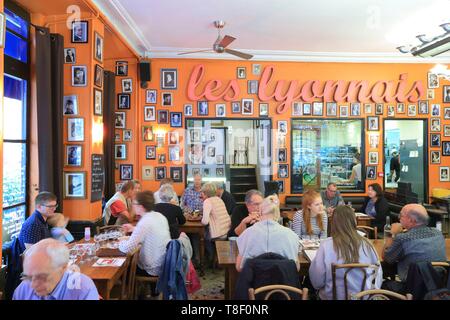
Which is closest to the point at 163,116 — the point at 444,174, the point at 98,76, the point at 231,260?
the point at 98,76

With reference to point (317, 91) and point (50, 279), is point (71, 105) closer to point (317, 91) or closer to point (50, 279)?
point (50, 279)

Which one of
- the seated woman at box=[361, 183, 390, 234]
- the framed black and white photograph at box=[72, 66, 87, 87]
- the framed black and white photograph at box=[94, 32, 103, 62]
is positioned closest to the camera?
the framed black and white photograph at box=[72, 66, 87, 87]

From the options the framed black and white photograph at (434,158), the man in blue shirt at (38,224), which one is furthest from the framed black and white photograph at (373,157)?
the man in blue shirt at (38,224)

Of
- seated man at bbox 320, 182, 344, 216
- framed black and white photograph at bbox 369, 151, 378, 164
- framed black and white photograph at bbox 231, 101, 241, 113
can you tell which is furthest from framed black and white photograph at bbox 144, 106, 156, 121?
framed black and white photograph at bbox 369, 151, 378, 164

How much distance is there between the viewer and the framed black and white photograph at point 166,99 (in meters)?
7.94

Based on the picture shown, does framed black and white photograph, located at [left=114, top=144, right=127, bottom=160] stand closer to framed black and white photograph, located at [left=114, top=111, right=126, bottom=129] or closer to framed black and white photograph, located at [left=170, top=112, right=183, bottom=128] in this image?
framed black and white photograph, located at [left=114, top=111, right=126, bottom=129]

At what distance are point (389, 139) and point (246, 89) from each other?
4043mm

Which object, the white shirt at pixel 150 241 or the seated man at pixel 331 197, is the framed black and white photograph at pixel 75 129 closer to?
the white shirt at pixel 150 241

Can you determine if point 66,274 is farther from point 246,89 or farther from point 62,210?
point 246,89

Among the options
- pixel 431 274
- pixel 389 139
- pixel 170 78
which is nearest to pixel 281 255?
pixel 431 274

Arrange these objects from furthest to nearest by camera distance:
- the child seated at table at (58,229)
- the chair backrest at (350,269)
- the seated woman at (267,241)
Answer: the child seated at table at (58,229) → the seated woman at (267,241) → the chair backrest at (350,269)

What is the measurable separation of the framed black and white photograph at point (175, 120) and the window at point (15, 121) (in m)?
3.45

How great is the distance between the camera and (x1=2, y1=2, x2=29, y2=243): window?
444 cm

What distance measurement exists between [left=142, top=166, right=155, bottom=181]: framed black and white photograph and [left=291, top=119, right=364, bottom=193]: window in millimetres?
3180
